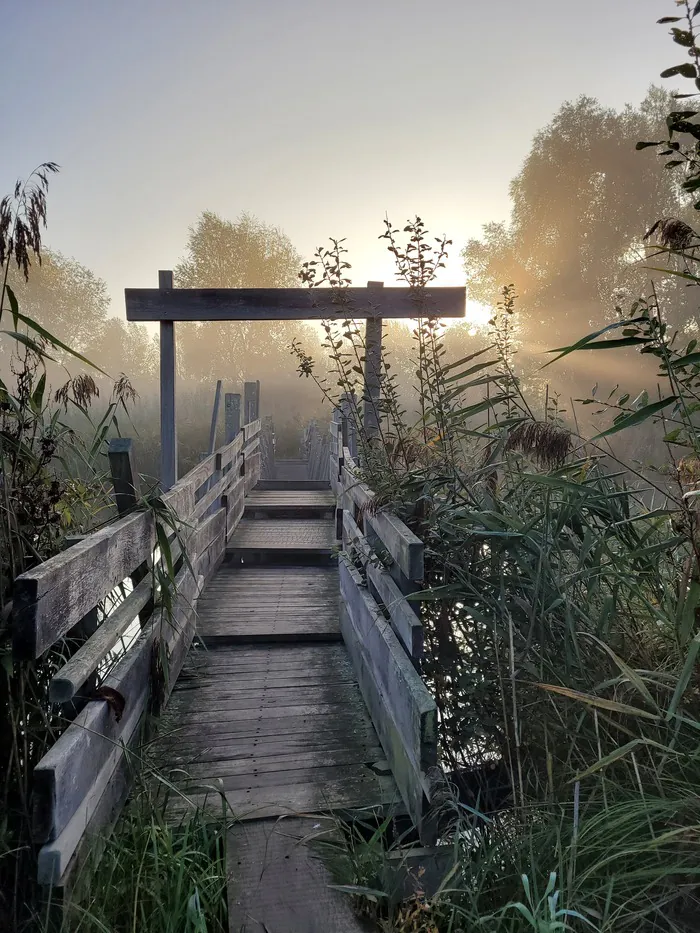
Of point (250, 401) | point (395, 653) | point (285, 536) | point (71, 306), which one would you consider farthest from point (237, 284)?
point (395, 653)

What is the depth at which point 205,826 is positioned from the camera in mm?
2268

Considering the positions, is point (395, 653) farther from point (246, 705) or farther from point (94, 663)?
point (246, 705)

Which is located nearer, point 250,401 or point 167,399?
point 167,399

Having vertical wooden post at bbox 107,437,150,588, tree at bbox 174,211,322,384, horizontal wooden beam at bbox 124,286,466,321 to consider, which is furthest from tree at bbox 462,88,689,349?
vertical wooden post at bbox 107,437,150,588

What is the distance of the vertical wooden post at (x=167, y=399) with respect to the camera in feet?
18.5

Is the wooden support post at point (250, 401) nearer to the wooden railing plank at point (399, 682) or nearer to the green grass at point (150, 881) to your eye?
the wooden railing plank at point (399, 682)

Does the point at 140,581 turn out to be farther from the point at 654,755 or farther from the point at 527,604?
the point at 654,755

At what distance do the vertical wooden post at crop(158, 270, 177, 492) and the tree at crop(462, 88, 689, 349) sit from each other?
21.2 metres

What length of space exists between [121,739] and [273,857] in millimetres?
688

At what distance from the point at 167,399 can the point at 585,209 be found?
2404 centimetres

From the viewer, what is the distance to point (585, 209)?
2492 centimetres

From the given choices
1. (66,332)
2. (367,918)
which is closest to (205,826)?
(367,918)

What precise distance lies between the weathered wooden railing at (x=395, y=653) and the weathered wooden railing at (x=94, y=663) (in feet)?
3.15

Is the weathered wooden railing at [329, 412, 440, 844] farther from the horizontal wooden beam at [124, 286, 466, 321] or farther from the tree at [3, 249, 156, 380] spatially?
the tree at [3, 249, 156, 380]
